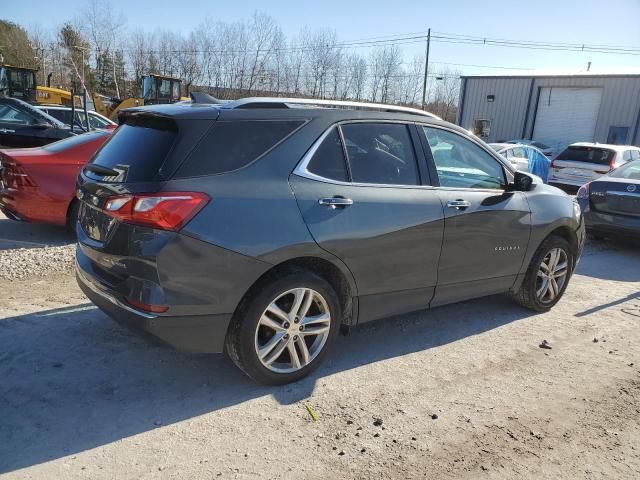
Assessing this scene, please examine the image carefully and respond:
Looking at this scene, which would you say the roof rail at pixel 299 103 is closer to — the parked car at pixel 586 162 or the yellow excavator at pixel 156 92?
the parked car at pixel 586 162

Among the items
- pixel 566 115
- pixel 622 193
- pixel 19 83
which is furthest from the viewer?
pixel 566 115

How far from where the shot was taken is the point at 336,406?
322 cm

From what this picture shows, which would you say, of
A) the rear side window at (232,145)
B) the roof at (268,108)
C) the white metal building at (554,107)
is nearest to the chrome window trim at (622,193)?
the roof at (268,108)

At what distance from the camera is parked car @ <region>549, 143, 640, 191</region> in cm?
1459

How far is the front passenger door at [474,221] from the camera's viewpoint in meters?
4.01

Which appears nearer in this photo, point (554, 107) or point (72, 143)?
point (72, 143)

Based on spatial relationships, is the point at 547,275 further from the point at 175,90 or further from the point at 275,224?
the point at 175,90

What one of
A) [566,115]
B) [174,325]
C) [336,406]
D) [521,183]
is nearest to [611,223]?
[521,183]

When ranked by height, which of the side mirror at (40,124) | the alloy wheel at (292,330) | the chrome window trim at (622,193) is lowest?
the alloy wheel at (292,330)

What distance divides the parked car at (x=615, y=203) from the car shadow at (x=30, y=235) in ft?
25.6

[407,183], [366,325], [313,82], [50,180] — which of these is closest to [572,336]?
[366,325]

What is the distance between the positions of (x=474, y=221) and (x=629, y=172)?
5878 mm

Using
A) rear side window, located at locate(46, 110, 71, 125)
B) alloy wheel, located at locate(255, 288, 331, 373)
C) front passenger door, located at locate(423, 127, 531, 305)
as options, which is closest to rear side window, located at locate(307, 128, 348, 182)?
alloy wheel, located at locate(255, 288, 331, 373)

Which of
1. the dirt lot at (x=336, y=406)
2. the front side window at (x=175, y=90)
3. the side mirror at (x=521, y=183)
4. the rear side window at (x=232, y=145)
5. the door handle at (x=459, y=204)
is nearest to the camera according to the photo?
the dirt lot at (x=336, y=406)
